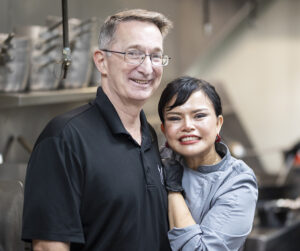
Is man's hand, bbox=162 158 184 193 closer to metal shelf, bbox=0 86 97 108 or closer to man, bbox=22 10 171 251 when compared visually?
man, bbox=22 10 171 251

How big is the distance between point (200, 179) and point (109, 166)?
1.08ft

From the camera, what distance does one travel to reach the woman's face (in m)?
1.55

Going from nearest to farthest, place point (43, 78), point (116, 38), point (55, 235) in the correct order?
point (55, 235) < point (116, 38) < point (43, 78)

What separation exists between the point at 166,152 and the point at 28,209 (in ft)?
1.65

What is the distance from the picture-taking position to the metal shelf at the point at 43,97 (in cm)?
209

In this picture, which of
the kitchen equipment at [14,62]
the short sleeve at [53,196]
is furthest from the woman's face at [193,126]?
the kitchen equipment at [14,62]

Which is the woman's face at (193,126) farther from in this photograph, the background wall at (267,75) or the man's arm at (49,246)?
the background wall at (267,75)

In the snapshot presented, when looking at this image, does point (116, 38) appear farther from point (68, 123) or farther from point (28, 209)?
point (28, 209)

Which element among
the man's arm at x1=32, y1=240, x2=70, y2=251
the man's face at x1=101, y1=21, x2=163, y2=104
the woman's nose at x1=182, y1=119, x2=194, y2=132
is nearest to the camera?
the man's arm at x1=32, y1=240, x2=70, y2=251

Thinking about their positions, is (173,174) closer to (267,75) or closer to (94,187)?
(94,187)

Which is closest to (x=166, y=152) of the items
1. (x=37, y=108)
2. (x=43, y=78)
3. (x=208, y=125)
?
(x=208, y=125)

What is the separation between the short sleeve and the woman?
31 centimetres

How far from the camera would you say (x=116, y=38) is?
144 centimetres

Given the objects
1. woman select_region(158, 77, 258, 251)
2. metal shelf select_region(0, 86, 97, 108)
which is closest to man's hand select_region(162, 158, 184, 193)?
woman select_region(158, 77, 258, 251)
